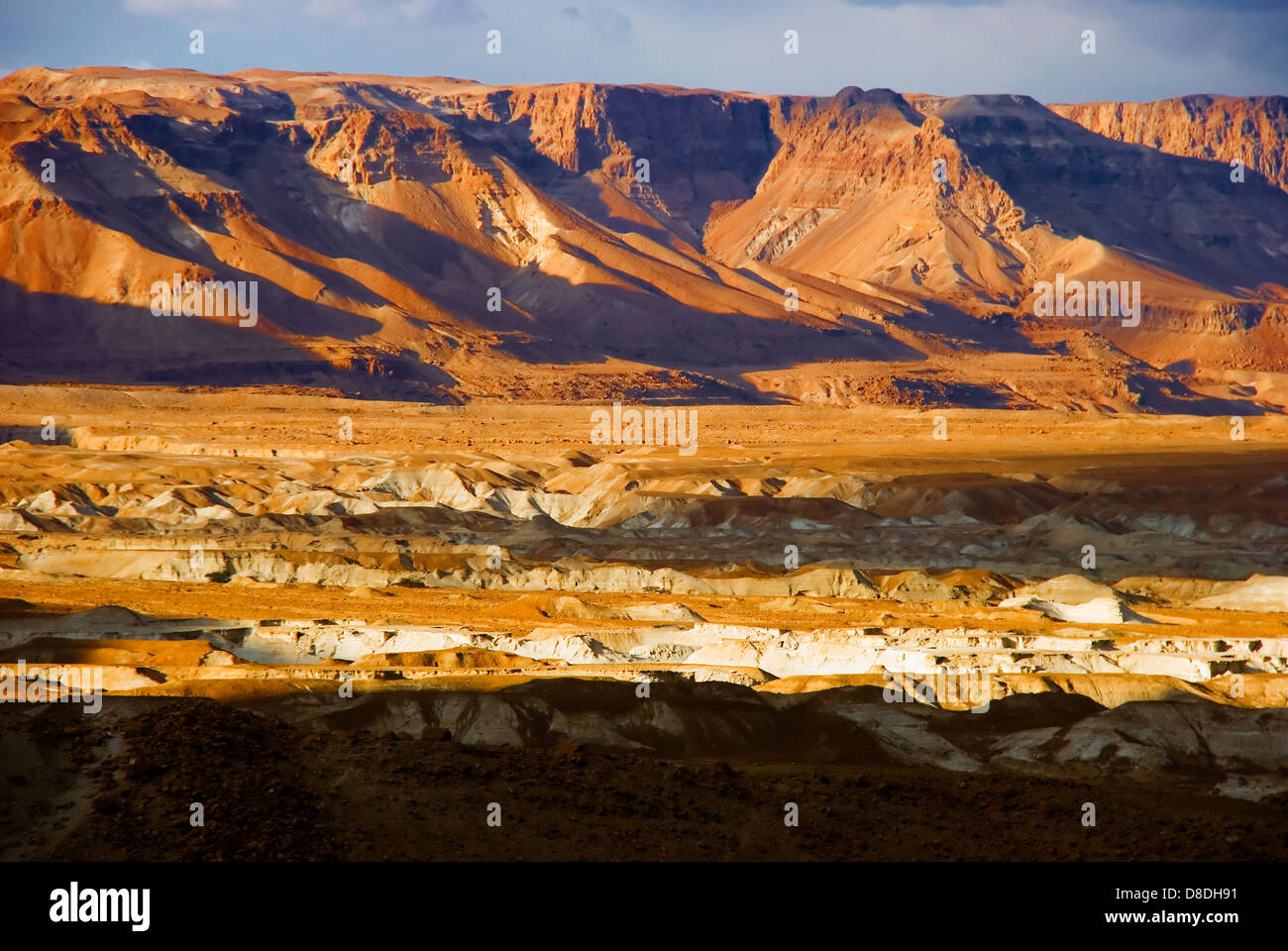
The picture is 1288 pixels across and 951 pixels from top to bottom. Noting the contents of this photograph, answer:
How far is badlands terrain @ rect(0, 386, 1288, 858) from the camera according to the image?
79.8 ft

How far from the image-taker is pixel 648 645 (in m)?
55.2

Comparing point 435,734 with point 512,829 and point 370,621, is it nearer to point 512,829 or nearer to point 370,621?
point 512,829

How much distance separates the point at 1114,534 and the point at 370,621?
42806 mm

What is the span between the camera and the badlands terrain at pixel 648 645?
24328mm

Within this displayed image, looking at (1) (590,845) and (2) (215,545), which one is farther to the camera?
(2) (215,545)
